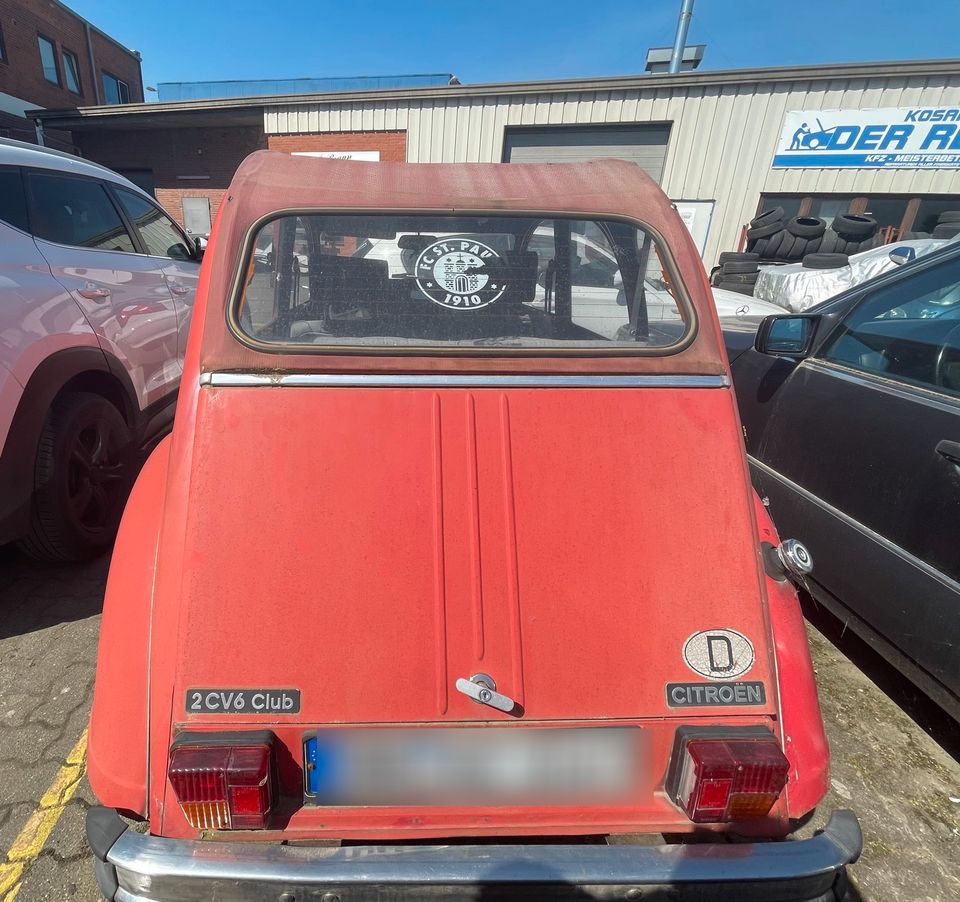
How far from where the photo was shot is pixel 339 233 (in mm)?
1830

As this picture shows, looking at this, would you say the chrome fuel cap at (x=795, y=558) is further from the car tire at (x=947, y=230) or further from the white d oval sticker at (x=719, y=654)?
the car tire at (x=947, y=230)

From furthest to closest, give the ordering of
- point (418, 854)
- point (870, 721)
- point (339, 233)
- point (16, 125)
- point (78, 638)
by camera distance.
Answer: point (16, 125) < point (78, 638) < point (870, 721) < point (339, 233) < point (418, 854)

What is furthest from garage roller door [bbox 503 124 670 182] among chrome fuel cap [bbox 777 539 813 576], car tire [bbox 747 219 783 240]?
chrome fuel cap [bbox 777 539 813 576]

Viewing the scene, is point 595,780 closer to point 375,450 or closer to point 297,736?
point 297,736

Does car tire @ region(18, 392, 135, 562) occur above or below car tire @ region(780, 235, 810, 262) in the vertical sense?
below

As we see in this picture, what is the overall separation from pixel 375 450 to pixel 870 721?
8.30 ft

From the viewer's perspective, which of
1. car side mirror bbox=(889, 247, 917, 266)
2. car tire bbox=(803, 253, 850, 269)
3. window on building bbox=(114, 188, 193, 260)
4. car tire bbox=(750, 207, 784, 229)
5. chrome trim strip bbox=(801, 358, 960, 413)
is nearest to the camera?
chrome trim strip bbox=(801, 358, 960, 413)

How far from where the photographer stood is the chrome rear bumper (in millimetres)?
1163

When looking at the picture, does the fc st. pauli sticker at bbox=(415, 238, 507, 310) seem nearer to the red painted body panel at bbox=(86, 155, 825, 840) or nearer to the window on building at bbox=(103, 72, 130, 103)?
the red painted body panel at bbox=(86, 155, 825, 840)

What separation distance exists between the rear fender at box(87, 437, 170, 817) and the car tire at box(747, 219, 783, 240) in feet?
37.4

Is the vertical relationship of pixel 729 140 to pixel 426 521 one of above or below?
above

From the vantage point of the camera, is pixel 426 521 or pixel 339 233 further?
pixel 339 233

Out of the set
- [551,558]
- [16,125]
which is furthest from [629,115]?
[16,125]

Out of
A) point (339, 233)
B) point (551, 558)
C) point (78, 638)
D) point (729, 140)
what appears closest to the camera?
point (551, 558)
